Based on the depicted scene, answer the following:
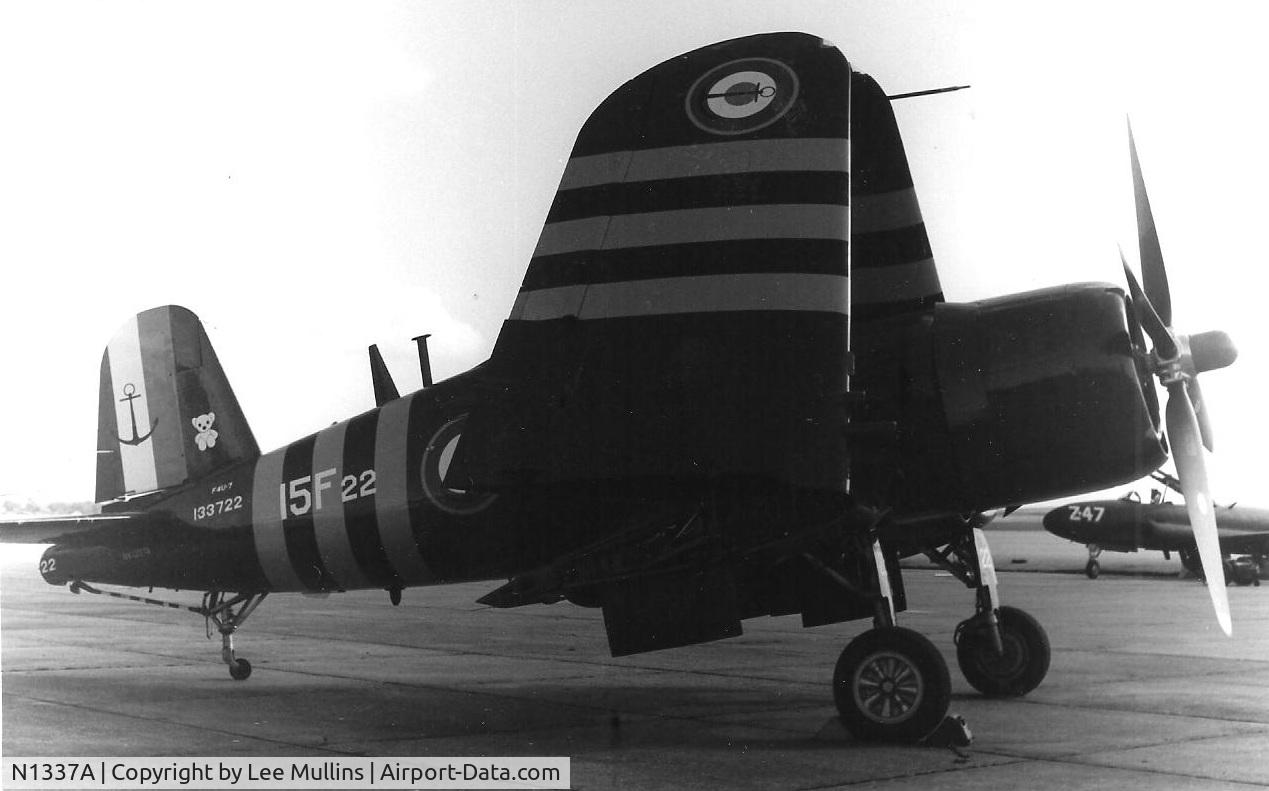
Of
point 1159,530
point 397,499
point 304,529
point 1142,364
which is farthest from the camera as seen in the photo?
point 1159,530

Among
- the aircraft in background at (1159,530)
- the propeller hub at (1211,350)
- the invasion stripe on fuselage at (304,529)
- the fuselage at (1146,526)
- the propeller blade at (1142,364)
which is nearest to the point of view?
the propeller blade at (1142,364)

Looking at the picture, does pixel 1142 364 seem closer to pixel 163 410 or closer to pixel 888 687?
pixel 888 687

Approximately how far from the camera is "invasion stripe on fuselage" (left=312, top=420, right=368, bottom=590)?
8.73 m

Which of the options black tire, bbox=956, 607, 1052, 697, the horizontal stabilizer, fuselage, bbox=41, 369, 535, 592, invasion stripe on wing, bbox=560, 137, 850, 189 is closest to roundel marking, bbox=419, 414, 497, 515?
fuselage, bbox=41, 369, 535, 592

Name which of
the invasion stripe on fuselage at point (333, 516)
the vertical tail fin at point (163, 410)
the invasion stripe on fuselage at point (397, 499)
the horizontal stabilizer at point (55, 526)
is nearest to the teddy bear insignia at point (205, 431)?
the vertical tail fin at point (163, 410)

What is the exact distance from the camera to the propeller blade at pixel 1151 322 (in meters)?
7.57

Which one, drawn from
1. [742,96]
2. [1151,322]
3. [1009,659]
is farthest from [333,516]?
[1151,322]

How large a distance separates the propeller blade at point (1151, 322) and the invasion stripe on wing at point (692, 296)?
2.08 metres

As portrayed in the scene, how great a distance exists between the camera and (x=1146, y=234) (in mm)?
8242

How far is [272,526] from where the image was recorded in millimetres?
9125

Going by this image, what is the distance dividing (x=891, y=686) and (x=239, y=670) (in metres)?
5.63

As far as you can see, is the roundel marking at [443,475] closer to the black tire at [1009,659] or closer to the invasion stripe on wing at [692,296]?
the invasion stripe on wing at [692,296]

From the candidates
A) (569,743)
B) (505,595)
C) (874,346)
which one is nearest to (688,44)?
(874,346)

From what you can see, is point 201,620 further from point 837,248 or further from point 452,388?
point 837,248
